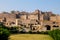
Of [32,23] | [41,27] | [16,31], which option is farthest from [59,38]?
[32,23]

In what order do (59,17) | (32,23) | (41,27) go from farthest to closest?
(59,17) → (32,23) → (41,27)

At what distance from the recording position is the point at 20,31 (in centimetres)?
3884

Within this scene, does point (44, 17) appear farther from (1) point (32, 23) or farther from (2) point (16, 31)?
(2) point (16, 31)

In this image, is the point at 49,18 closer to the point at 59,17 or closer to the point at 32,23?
the point at 59,17

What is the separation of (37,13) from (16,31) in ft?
93.2

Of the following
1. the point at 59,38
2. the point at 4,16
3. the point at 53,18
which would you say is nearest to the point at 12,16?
the point at 4,16

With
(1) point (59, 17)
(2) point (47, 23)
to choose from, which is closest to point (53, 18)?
(1) point (59, 17)

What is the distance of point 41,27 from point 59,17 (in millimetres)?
17583

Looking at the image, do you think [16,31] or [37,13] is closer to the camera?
[16,31]

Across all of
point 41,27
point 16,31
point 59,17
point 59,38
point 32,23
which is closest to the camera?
point 59,38

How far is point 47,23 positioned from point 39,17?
11.4 m

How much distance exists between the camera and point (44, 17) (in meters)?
65.2

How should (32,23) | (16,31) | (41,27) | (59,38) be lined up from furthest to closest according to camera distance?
(32,23), (41,27), (16,31), (59,38)

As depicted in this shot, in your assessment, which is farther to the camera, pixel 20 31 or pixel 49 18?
pixel 49 18
